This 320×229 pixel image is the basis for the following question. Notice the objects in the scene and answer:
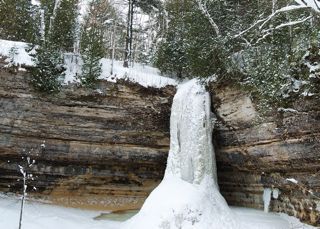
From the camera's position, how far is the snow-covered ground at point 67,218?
12055 mm

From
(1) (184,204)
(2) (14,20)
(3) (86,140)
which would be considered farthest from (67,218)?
(2) (14,20)

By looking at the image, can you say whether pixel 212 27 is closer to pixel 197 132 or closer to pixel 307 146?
pixel 197 132

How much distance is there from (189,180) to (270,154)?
11.0ft

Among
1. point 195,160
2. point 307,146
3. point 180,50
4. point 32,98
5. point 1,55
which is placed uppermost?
point 180,50

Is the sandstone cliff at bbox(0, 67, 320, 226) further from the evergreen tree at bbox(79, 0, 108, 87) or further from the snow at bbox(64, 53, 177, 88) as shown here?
the evergreen tree at bbox(79, 0, 108, 87)

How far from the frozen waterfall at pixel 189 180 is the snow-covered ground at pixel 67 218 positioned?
0.78m

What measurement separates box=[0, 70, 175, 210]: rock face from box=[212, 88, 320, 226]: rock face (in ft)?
9.64

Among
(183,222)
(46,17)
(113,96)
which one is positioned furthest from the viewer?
(46,17)

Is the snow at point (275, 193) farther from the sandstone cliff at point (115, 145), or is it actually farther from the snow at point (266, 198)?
the snow at point (266, 198)

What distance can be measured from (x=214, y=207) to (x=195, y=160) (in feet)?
7.28

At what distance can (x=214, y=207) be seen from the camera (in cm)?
1283

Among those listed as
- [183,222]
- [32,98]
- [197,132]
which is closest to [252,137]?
[197,132]

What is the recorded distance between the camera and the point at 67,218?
564 inches

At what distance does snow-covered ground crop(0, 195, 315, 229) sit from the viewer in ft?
39.5
